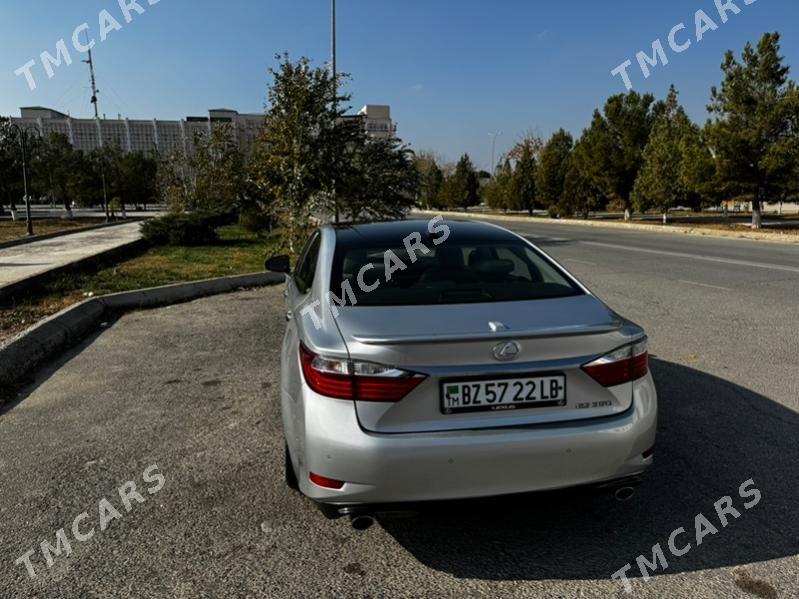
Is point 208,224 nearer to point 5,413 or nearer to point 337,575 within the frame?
point 5,413

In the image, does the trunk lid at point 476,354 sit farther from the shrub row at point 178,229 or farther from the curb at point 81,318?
the shrub row at point 178,229

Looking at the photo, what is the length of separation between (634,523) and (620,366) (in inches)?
34.8

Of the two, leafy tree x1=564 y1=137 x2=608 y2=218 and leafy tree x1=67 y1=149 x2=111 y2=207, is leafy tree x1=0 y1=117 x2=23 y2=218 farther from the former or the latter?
leafy tree x1=564 y1=137 x2=608 y2=218

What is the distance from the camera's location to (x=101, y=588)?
8.19 ft

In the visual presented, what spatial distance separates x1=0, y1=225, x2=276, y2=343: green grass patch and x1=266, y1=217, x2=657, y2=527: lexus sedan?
17.9 ft

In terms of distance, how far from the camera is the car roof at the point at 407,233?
371cm

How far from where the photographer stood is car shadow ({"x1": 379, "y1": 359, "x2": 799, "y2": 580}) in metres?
2.57

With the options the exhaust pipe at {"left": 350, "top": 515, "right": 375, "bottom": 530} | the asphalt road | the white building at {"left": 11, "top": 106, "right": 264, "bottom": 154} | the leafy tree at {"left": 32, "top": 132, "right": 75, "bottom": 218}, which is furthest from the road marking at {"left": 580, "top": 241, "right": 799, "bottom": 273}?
the white building at {"left": 11, "top": 106, "right": 264, "bottom": 154}

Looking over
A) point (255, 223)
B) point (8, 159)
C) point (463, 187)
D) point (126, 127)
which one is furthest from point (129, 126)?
point (255, 223)

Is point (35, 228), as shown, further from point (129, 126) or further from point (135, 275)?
point (129, 126)

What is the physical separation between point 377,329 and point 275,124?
13428mm

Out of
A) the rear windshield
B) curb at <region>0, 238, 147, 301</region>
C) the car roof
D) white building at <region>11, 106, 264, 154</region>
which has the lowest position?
curb at <region>0, 238, 147, 301</region>

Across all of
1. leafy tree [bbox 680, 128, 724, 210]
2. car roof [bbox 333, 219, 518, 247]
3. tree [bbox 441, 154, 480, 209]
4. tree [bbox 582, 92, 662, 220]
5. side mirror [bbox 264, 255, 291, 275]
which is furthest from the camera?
tree [bbox 441, 154, 480, 209]

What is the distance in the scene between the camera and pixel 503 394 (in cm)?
244
